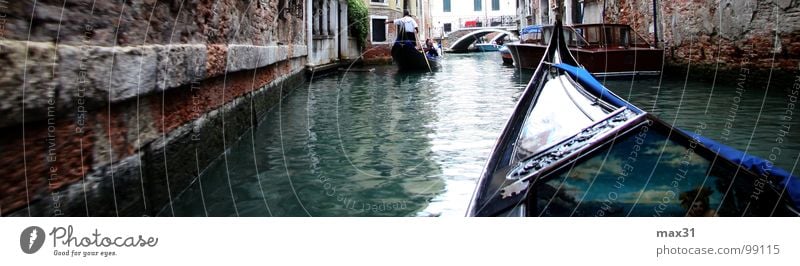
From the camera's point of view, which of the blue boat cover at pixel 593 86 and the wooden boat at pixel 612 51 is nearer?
the blue boat cover at pixel 593 86

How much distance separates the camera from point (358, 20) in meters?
12.9

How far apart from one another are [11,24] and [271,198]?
121 cm

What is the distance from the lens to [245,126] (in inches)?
146

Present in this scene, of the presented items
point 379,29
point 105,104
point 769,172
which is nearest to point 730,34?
point 769,172

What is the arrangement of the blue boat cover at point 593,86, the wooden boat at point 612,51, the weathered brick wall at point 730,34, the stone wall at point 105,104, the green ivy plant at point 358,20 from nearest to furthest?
the stone wall at point 105,104 < the blue boat cover at point 593,86 < the weathered brick wall at point 730,34 < the wooden boat at point 612,51 < the green ivy plant at point 358,20

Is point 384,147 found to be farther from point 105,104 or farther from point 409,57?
point 409,57

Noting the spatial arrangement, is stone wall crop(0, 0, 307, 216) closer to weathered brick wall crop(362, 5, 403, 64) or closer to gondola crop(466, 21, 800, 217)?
gondola crop(466, 21, 800, 217)

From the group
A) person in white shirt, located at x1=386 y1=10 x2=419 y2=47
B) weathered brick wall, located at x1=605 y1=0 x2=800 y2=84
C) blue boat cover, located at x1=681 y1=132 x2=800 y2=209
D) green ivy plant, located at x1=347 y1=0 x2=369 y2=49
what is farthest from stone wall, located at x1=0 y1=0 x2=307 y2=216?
green ivy plant, located at x1=347 y1=0 x2=369 y2=49

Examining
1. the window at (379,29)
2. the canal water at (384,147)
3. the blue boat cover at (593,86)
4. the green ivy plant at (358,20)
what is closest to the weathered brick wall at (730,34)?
the canal water at (384,147)

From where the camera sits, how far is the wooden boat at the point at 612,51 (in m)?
7.30

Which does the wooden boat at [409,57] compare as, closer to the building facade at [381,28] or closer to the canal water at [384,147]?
the building facade at [381,28]

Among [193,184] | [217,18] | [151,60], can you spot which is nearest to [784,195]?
[151,60]

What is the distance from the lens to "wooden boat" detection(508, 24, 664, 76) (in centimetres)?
730

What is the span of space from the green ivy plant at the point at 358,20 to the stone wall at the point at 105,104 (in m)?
9.89
